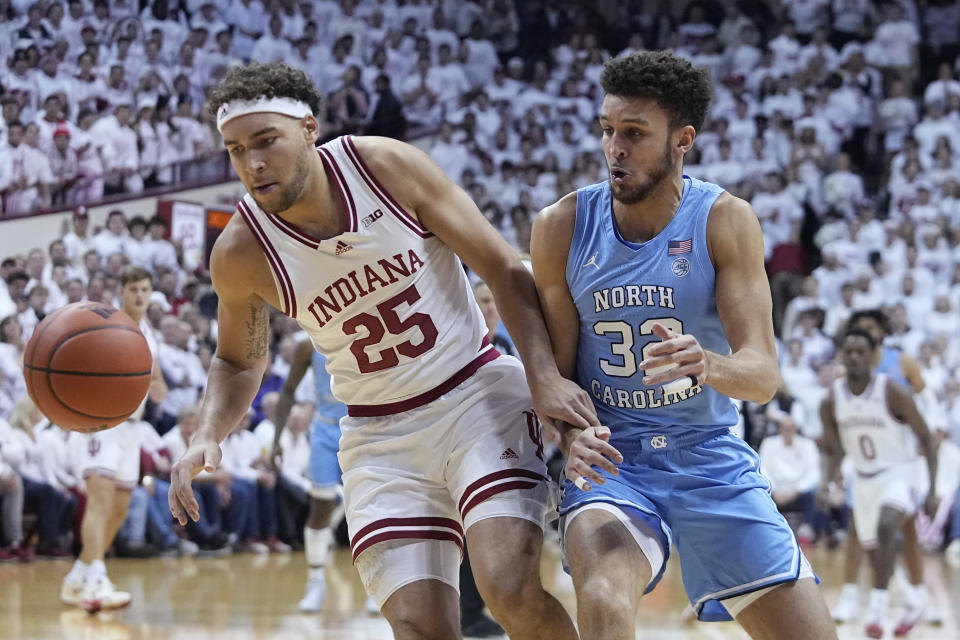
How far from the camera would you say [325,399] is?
321 inches

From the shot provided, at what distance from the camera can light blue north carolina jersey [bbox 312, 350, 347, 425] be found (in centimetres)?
810

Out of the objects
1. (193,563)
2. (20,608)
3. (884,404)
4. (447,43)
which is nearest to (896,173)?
(447,43)

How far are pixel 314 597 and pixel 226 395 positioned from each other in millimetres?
4061

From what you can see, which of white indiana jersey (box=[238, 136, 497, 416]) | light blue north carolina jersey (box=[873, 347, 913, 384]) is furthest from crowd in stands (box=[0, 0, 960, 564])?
white indiana jersey (box=[238, 136, 497, 416])

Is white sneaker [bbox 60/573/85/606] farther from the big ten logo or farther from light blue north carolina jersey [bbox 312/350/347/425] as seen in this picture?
the big ten logo

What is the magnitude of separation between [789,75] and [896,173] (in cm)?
236

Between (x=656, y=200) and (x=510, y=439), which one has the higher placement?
(x=656, y=200)

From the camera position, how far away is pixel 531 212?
1616cm

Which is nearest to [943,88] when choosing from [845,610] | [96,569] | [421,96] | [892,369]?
[421,96]

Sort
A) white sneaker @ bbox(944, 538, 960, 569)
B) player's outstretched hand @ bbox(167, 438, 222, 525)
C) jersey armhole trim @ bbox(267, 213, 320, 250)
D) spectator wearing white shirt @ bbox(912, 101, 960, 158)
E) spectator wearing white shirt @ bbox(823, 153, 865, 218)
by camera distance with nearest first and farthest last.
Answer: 1. player's outstretched hand @ bbox(167, 438, 222, 525)
2. jersey armhole trim @ bbox(267, 213, 320, 250)
3. white sneaker @ bbox(944, 538, 960, 569)
4. spectator wearing white shirt @ bbox(823, 153, 865, 218)
5. spectator wearing white shirt @ bbox(912, 101, 960, 158)

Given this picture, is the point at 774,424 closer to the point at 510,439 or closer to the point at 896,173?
the point at 896,173

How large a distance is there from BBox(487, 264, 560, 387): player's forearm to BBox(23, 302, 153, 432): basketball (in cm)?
175

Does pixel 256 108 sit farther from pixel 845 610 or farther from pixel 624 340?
pixel 845 610

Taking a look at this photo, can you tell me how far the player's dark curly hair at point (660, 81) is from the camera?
3572mm
